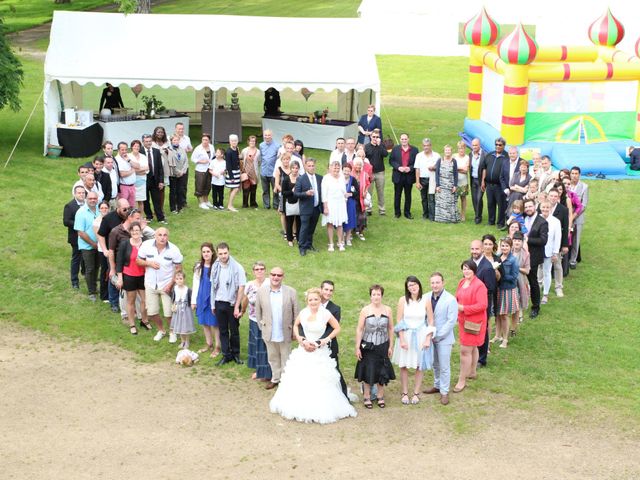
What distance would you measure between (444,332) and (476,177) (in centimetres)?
690

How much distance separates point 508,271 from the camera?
38.5ft

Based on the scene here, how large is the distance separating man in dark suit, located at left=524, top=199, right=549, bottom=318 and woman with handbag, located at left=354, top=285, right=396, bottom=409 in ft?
10.8

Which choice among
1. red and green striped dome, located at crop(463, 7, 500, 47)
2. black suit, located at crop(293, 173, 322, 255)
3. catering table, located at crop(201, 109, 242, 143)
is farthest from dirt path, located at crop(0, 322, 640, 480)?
red and green striped dome, located at crop(463, 7, 500, 47)

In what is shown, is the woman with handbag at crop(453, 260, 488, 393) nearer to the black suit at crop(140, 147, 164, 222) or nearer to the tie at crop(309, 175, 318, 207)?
the tie at crop(309, 175, 318, 207)

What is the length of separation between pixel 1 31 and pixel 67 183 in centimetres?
489

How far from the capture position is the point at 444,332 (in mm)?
10469

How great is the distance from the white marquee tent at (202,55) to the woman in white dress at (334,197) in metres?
6.37

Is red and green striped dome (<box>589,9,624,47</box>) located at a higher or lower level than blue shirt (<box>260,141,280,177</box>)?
higher

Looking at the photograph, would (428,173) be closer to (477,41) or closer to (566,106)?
(566,106)

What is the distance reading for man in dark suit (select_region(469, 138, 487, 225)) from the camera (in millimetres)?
16844

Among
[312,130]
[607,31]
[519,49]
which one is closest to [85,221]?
[312,130]

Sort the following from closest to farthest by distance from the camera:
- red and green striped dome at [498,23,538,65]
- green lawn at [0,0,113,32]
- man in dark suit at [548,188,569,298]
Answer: man in dark suit at [548,188,569,298], red and green striped dome at [498,23,538,65], green lawn at [0,0,113,32]

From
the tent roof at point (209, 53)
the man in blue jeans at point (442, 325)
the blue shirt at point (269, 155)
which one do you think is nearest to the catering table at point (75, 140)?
the tent roof at point (209, 53)

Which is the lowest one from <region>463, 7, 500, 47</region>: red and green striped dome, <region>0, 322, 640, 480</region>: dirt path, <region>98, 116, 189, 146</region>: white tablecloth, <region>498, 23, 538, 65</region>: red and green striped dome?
<region>0, 322, 640, 480</region>: dirt path
